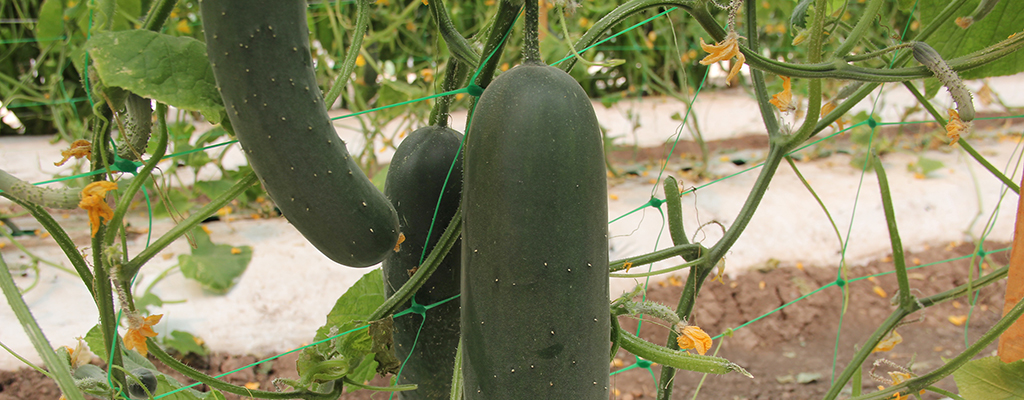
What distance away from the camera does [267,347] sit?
1696 millimetres

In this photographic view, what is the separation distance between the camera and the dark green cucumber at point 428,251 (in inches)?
29.3

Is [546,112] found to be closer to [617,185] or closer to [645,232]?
[645,232]


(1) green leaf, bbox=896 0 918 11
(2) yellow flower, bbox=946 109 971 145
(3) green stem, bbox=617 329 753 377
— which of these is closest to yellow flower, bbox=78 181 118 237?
(3) green stem, bbox=617 329 753 377

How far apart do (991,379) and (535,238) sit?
788 millimetres

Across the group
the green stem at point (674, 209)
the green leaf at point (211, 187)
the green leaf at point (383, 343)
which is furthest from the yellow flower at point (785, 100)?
the green leaf at point (211, 187)

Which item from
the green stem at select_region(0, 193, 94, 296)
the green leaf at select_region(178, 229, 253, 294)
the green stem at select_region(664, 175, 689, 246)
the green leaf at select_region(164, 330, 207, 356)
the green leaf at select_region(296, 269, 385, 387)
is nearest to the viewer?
the green stem at select_region(0, 193, 94, 296)

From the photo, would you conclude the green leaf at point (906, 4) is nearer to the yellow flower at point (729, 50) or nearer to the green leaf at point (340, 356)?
the yellow flower at point (729, 50)

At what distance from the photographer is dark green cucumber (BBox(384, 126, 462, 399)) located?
0.75 m

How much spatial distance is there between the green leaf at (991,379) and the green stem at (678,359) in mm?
486

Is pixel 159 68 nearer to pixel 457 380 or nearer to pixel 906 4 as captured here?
pixel 457 380

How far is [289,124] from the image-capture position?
508 mm

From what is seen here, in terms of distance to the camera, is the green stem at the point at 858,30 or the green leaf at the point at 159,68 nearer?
the green leaf at the point at 159,68

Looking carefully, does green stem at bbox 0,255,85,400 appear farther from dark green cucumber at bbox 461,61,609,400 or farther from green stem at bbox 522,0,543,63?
green stem at bbox 522,0,543,63

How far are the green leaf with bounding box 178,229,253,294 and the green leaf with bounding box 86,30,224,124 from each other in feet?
4.43
